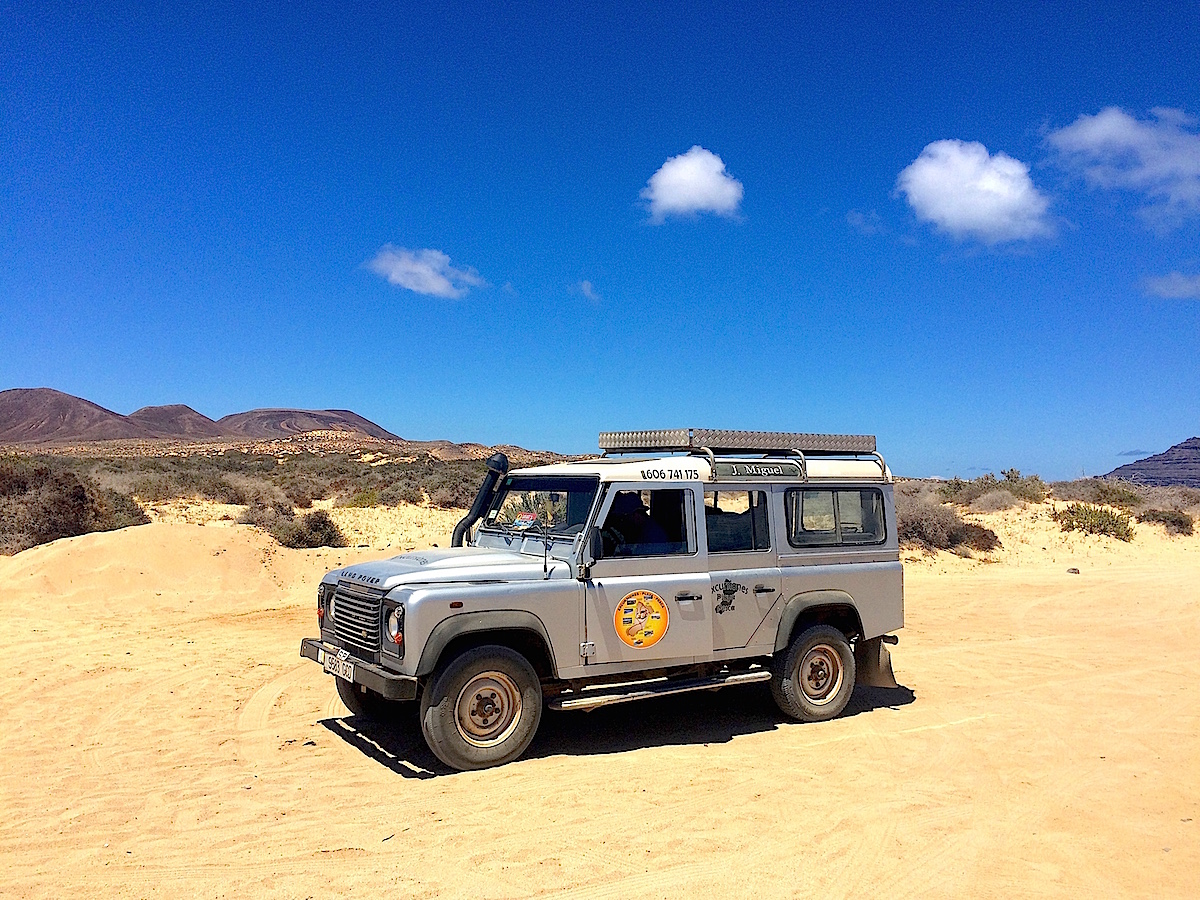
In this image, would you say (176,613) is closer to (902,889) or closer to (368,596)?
(368,596)

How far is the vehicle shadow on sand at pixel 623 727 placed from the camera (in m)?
6.88

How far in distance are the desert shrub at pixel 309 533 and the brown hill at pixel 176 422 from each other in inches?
4205

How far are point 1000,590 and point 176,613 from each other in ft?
47.9

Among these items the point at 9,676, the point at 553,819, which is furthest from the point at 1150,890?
the point at 9,676

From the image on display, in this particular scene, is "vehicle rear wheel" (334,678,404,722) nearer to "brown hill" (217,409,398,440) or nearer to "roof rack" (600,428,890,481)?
"roof rack" (600,428,890,481)

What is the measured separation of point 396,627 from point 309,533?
1363 cm

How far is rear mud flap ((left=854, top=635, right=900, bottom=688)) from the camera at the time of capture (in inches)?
328

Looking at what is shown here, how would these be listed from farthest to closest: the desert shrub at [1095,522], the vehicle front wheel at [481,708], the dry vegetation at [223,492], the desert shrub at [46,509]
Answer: the desert shrub at [1095,522], the dry vegetation at [223,492], the desert shrub at [46,509], the vehicle front wheel at [481,708]

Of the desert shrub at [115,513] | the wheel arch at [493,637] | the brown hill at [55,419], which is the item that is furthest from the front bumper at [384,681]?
the brown hill at [55,419]

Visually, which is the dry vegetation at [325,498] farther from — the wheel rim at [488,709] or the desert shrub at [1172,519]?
the wheel rim at [488,709]

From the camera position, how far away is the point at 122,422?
4547 inches

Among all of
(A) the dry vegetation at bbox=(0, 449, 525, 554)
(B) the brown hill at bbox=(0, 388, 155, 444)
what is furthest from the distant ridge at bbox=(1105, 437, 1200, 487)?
(B) the brown hill at bbox=(0, 388, 155, 444)

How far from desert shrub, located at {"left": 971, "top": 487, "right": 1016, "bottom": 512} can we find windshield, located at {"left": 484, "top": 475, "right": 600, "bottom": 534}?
79.8 feet

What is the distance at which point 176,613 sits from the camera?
13.5 meters
